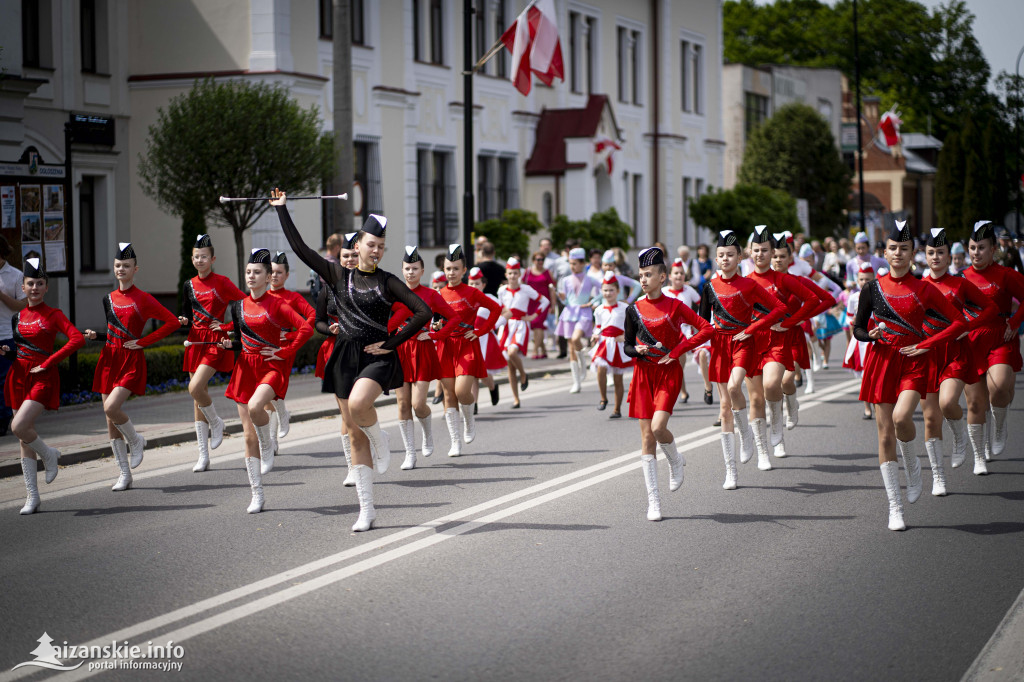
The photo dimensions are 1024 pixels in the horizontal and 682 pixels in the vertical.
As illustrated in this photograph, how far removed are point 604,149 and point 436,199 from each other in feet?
21.3

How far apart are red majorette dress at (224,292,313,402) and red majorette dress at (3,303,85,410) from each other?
A: 4.08 feet

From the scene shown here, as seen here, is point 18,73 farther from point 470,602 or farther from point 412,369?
point 470,602

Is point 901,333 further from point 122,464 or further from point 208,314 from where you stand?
point 122,464

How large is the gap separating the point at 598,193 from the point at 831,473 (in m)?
29.4

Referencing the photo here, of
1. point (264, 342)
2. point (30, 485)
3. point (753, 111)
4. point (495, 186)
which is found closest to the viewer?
point (30, 485)

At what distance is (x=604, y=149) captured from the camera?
1486 inches

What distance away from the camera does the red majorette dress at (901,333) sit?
29.3ft

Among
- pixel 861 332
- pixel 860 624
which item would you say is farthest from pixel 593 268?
pixel 860 624

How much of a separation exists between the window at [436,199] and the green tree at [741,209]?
12.3 m

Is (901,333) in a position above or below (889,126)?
below

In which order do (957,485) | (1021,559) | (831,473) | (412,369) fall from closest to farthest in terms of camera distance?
(1021,559) < (957,485) < (831,473) < (412,369)

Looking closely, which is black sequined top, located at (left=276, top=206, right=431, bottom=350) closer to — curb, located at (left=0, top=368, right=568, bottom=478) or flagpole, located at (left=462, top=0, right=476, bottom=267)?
curb, located at (left=0, top=368, right=568, bottom=478)

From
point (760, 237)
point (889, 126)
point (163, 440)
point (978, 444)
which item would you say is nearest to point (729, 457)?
point (760, 237)

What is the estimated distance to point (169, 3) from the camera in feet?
91.7
